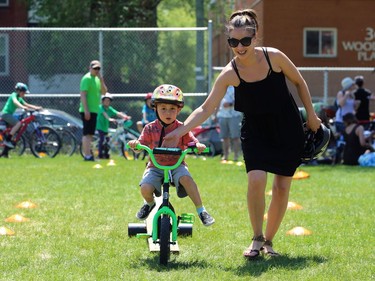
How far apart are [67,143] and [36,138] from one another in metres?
1.11

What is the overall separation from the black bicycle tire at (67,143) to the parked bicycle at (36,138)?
0.64 metres

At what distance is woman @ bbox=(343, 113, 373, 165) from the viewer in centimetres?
1972

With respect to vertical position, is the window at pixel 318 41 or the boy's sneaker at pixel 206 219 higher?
the window at pixel 318 41

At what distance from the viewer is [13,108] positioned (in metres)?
21.7

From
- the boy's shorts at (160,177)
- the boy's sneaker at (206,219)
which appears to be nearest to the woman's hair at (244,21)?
the boy's shorts at (160,177)

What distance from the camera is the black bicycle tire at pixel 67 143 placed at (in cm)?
2250

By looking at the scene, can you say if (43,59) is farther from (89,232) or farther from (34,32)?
(89,232)

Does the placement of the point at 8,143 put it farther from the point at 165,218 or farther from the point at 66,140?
the point at 165,218

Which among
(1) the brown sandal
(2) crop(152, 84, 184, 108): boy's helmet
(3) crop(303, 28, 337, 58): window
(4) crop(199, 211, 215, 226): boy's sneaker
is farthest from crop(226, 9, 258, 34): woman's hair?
(3) crop(303, 28, 337, 58): window

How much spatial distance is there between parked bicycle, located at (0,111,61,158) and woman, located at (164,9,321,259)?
14.3 meters

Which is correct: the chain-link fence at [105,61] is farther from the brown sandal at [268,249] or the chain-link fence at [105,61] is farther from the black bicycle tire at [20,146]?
the brown sandal at [268,249]

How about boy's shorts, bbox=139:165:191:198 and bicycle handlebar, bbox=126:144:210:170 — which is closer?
bicycle handlebar, bbox=126:144:210:170

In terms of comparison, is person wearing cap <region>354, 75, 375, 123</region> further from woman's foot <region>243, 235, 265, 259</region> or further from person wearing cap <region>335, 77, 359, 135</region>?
woman's foot <region>243, 235, 265, 259</region>

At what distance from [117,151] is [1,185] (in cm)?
873
